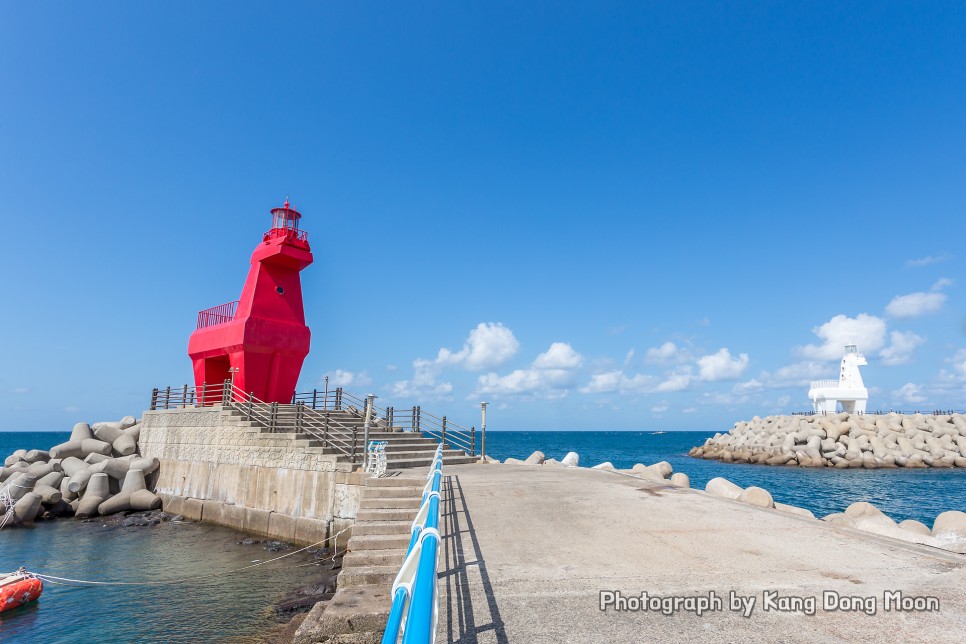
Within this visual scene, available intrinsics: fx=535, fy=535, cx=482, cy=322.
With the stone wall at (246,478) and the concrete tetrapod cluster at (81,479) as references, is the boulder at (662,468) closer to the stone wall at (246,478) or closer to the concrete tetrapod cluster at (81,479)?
the stone wall at (246,478)

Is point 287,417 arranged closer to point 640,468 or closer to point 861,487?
point 640,468

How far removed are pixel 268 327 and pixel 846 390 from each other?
5544 centimetres

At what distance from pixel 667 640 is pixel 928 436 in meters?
54.5

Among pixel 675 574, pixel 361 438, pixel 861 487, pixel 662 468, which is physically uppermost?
pixel 361 438

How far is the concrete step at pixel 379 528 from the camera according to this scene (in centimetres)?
798

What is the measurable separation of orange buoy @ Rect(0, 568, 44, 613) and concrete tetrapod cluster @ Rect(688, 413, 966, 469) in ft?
154

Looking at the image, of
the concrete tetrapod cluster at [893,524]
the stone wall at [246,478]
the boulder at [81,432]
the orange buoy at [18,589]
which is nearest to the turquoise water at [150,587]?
the orange buoy at [18,589]

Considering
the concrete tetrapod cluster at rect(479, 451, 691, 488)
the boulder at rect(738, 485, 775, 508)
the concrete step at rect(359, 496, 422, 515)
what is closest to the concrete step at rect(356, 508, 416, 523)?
the concrete step at rect(359, 496, 422, 515)

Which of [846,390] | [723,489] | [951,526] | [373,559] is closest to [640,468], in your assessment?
[723,489]

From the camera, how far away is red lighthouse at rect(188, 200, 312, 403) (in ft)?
69.4

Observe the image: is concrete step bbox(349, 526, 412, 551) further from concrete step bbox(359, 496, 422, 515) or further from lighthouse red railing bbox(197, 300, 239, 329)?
lighthouse red railing bbox(197, 300, 239, 329)

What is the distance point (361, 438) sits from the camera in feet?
53.7

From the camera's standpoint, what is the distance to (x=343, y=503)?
13.3m

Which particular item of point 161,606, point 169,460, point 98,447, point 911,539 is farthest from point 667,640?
point 98,447
